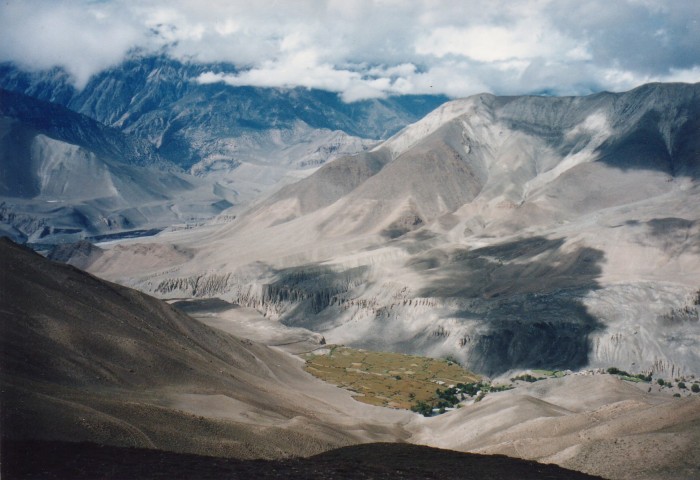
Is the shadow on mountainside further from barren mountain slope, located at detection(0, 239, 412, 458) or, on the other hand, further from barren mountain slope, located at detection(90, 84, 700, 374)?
barren mountain slope, located at detection(0, 239, 412, 458)

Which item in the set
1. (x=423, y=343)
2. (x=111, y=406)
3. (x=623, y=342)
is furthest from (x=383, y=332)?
(x=111, y=406)

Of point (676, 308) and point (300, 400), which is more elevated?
point (676, 308)

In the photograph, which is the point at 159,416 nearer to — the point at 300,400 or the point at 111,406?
the point at 111,406

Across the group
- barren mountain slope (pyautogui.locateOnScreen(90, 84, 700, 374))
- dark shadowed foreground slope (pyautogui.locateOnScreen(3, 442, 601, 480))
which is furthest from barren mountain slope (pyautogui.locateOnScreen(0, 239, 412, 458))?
barren mountain slope (pyautogui.locateOnScreen(90, 84, 700, 374))

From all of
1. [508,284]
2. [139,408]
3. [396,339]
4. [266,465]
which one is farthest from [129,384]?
[508,284]

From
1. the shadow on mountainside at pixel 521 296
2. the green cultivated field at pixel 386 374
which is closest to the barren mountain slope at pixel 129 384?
Result: the green cultivated field at pixel 386 374

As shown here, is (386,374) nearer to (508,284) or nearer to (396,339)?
(396,339)

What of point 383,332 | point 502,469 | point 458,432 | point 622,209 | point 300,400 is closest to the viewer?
point 502,469
